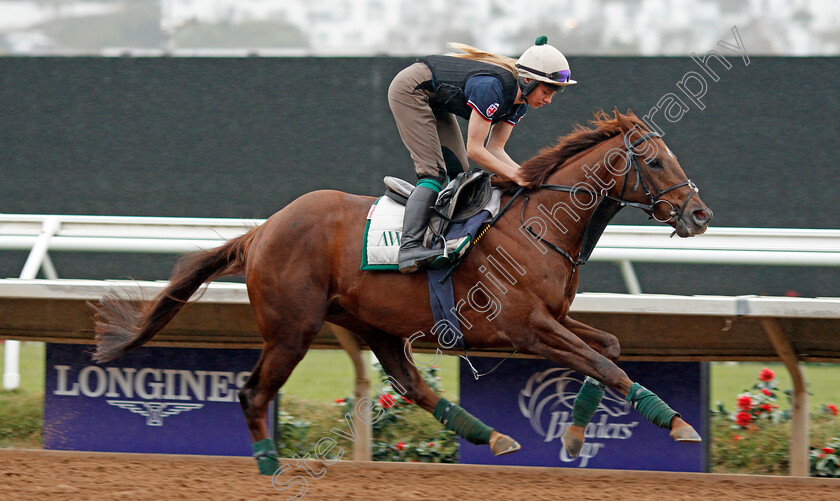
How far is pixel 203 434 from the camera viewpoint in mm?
4973

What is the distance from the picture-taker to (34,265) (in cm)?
477

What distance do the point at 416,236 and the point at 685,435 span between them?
1.36 metres

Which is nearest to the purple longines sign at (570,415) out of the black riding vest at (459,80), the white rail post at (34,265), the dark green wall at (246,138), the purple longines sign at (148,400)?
the purple longines sign at (148,400)

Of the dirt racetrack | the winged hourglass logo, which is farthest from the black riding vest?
the winged hourglass logo

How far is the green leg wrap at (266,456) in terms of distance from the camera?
4.22 m

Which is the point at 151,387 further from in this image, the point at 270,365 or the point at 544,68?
the point at 544,68

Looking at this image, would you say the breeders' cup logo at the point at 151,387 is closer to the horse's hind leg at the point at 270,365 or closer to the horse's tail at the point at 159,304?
the horse's tail at the point at 159,304

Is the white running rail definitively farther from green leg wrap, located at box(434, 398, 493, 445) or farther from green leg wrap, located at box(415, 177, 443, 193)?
green leg wrap, located at box(434, 398, 493, 445)

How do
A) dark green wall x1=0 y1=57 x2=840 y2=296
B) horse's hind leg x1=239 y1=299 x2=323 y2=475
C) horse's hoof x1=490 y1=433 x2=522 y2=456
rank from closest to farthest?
1. horse's hoof x1=490 y1=433 x2=522 y2=456
2. horse's hind leg x1=239 y1=299 x2=323 y2=475
3. dark green wall x1=0 y1=57 x2=840 y2=296

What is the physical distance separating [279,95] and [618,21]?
271cm

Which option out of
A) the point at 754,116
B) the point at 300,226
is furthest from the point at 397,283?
the point at 754,116

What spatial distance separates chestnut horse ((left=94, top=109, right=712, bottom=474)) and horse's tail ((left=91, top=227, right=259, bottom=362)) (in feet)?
0.10

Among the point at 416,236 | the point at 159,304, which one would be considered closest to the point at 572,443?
the point at 416,236

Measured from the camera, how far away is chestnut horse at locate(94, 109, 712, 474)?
3814mm
